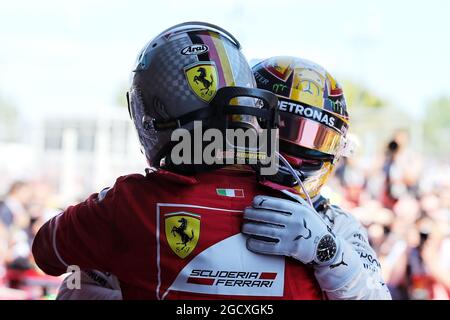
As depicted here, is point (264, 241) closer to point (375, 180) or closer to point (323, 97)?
point (323, 97)

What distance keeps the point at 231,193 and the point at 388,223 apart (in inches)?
257

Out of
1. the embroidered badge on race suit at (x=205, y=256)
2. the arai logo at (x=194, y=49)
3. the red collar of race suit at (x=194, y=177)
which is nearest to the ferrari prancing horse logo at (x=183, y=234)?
the embroidered badge on race suit at (x=205, y=256)

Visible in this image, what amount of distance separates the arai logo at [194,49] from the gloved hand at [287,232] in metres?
0.54

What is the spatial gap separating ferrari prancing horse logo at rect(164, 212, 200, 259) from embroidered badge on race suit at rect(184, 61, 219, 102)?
0.41 metres

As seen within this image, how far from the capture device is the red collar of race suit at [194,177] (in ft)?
6.74

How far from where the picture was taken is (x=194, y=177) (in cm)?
210

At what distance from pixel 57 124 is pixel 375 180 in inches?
401

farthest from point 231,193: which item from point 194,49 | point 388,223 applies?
point 388,223

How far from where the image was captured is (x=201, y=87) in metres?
2.17

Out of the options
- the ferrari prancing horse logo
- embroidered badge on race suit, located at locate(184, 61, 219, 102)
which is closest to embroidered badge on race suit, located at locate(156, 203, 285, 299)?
Result: the ferrari prancing horse logo

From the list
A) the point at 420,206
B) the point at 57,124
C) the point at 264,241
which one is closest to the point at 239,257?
the point at 264,241

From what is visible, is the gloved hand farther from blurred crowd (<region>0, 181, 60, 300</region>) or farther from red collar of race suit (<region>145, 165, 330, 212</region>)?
blurred crowd (<region>0, 181, 60, 300</region>)

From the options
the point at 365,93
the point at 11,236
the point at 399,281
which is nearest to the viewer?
the point at 399,281

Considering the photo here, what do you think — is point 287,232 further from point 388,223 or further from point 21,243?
point 388,223
